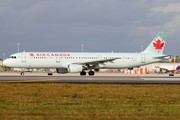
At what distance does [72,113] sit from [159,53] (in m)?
43.2

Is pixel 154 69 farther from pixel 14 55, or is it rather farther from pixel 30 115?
pixel 30 115

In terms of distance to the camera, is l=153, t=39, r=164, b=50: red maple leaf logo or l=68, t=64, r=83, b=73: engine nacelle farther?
l=153, t=39, r=164, b=50: red maple leaf logo

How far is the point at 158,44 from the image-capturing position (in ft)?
164

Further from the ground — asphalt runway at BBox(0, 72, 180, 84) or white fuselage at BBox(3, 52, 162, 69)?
white fuselage at BBox(3, 52, 162, 69)

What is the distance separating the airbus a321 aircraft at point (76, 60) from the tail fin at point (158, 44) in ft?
5.15

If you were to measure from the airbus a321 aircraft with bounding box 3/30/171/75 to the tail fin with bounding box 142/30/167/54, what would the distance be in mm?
1569

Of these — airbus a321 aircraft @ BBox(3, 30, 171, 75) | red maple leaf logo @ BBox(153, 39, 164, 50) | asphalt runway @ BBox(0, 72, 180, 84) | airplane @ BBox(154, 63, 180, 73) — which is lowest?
asphalt runway @ BBox(0, 72, 180, 84)

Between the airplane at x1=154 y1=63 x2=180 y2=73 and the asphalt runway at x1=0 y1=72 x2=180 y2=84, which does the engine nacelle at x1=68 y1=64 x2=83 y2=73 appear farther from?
the airplane at x1=154 y1=63 x2=180 y2=73

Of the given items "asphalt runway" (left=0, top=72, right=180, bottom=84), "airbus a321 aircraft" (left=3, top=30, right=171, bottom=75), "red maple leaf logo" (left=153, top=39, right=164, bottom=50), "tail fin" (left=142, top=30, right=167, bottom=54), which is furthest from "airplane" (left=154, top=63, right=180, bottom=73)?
"asphalt runway" (left=0, top=72, right=180, bottom=84)

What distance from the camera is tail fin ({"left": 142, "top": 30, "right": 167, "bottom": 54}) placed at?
50.1 meters

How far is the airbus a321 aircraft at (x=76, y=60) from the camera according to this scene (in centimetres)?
4359

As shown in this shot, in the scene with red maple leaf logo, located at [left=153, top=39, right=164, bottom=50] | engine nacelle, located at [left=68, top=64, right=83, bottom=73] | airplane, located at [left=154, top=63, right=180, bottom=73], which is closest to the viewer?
engine nacelle, located at [left=68, top=64, right=83, bottom=73]

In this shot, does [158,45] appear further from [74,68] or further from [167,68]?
[167,68]

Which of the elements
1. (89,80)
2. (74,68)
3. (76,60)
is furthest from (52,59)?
(89,80)
